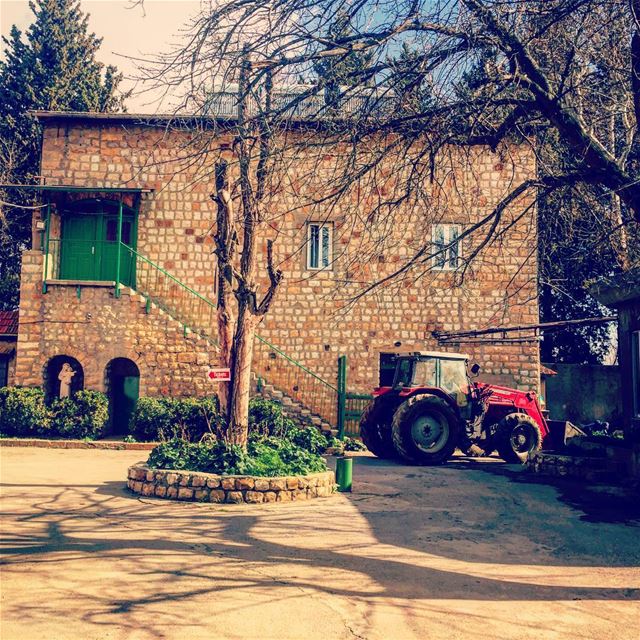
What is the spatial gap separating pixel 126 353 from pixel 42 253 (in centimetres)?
343

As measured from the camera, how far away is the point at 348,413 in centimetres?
1748

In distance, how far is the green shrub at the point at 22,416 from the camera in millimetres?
15742

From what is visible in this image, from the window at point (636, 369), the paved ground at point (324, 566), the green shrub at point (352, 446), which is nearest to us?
the paved ground at point (324, 566)

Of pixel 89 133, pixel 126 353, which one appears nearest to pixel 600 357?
pixel 126 353

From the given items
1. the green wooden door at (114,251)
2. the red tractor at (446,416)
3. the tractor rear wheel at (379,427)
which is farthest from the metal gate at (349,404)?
the green wooden door at (114,251)

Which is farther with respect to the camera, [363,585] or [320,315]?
[320,315]

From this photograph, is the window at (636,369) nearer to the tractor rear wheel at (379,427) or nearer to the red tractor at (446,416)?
the red tractor at (446,416)

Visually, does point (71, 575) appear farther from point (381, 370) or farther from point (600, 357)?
point (600, 357)

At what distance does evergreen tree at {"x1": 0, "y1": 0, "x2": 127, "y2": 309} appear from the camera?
22.7 meters

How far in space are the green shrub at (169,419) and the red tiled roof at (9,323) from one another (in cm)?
476

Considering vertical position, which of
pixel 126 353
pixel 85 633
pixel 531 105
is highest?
pixel 531 105

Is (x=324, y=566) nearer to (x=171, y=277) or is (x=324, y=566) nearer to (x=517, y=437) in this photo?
(x=517, y=437)

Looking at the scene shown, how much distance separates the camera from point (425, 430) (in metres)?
13.2

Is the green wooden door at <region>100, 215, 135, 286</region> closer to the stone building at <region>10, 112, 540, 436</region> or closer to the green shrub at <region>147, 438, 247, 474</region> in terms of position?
the stone building at <region>10, 112, 540, 436</region>
